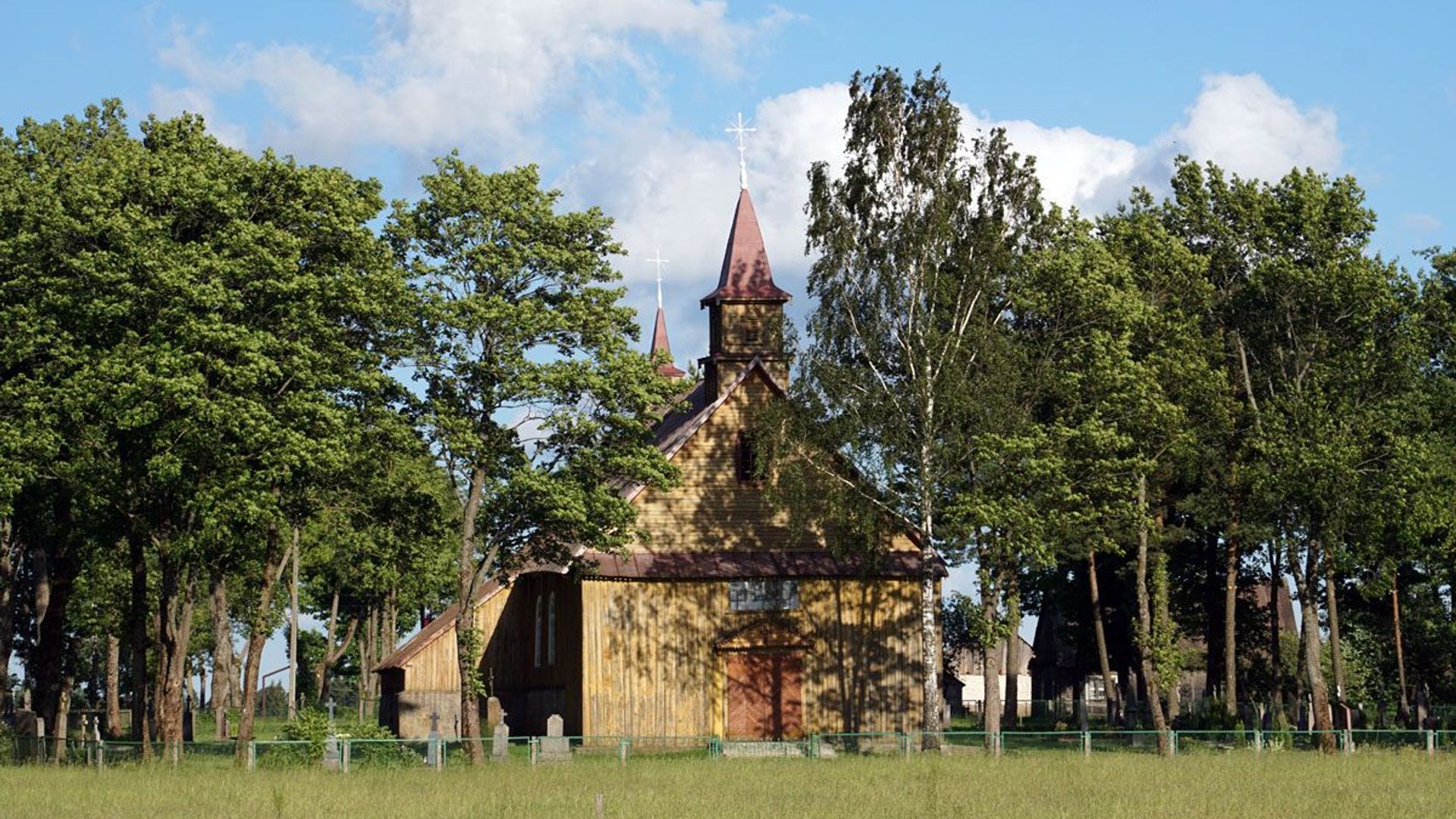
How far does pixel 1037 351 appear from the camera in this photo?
162 feet

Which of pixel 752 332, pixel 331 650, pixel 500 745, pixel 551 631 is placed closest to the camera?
pixel 500 745

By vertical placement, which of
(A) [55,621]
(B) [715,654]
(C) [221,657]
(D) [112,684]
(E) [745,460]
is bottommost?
(D) [112,684]

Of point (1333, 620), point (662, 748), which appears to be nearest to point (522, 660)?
point (662, 748)

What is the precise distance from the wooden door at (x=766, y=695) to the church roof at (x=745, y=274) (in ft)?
35.8

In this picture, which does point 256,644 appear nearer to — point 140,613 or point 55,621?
point 140,613

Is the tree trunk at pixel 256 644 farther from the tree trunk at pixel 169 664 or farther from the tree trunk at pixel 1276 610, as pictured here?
the tree trunk at pixel 1276 610

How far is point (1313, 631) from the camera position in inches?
2117

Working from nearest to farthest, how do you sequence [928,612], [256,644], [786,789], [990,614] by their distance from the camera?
1. [786,789]
2. [256,644]
3. [990,614]
4. [928,612]

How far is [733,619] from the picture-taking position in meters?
51.1

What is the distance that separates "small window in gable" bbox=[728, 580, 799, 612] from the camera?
5116 centimetres

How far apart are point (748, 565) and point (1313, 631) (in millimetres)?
17165

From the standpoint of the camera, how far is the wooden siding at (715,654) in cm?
5022

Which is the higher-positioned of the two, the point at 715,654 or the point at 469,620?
the point at 469,620

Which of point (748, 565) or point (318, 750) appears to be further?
point (748, 565)
